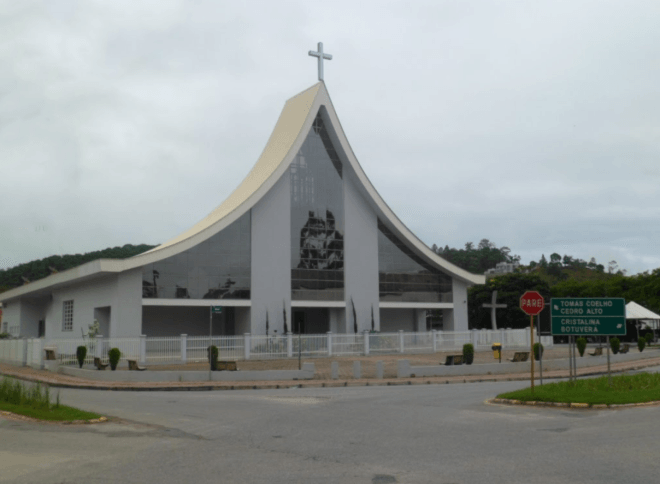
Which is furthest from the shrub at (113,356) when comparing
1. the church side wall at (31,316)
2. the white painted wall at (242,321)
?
the church side wall at (31,316)

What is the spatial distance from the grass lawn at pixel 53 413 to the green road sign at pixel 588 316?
10.8 m

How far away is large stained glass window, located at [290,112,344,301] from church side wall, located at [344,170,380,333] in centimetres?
40

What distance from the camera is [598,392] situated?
1439 cm

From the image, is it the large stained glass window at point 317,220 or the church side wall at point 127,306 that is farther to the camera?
the large stained glass window at point 317,220

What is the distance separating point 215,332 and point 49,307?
12240mm

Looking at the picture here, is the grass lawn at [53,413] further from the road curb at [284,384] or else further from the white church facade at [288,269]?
the white church facade at [288,269]

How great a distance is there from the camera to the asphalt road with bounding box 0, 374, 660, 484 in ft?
24.5

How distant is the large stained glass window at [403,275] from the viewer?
3794 centimetres

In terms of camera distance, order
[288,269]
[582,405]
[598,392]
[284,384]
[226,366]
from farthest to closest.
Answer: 1. [288,269]
2. [226,366]
3. [284,384]
4. [598,392]
5. [582,405]

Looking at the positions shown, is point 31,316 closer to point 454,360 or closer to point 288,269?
point 288,269

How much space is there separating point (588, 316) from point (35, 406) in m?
12.6

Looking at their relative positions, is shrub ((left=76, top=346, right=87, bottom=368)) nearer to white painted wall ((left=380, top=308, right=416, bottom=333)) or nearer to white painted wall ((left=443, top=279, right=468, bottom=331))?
white painted wall ((left=380, top=308, right=416, bottom=333))

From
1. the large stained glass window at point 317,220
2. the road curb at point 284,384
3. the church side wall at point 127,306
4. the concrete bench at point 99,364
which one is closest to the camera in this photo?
the road curb at point 284,384

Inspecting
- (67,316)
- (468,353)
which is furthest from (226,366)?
(67,316)
